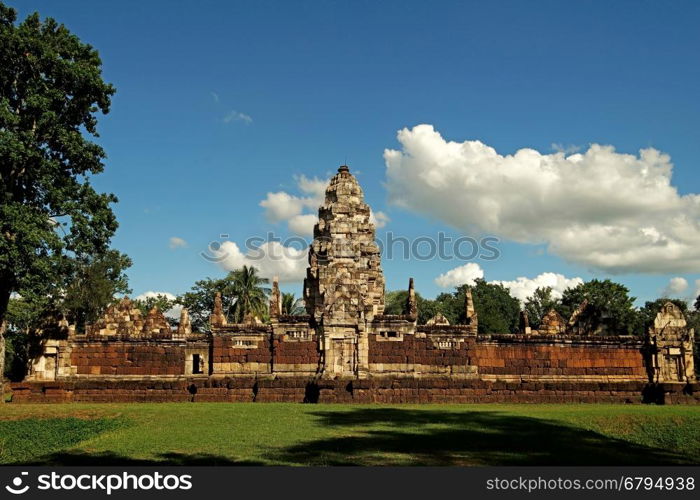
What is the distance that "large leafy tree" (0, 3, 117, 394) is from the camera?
19156 mm

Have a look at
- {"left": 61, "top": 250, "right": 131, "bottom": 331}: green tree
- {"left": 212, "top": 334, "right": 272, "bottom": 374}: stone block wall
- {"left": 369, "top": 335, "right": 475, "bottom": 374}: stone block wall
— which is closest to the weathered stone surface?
{"left": 369, "top": 335, "right": 475, "bottom": 374}: stone block wall

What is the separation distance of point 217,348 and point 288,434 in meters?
10.9

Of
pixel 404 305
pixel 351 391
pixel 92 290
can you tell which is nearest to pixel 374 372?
pixel 351 391

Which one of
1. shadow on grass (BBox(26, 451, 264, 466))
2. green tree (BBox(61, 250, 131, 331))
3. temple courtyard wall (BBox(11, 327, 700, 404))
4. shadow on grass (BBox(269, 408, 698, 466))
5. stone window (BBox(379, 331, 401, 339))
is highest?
green tree (BBox(61, 250, 131, 331))

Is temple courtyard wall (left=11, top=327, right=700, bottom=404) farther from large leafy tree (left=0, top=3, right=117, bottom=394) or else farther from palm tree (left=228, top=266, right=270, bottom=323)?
palm tree (left=228, top=266, right=270, bottom=323)

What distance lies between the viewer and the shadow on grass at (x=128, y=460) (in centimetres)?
834

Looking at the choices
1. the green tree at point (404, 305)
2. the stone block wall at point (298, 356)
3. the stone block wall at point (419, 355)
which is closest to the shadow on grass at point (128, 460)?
the stone block wall at point (298, 356)

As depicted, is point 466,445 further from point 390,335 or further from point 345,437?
point 390,335

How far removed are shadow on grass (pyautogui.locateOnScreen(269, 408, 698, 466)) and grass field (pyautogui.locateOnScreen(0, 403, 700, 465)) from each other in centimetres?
2

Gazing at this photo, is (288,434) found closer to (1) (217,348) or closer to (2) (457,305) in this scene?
(1) (217,348)

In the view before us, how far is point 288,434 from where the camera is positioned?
446 inches

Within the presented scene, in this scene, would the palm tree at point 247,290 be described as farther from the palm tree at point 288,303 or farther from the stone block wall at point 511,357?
the stone block wall at point 511,357

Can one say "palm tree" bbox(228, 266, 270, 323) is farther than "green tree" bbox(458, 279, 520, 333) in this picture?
No

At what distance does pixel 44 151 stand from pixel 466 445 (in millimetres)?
16603
